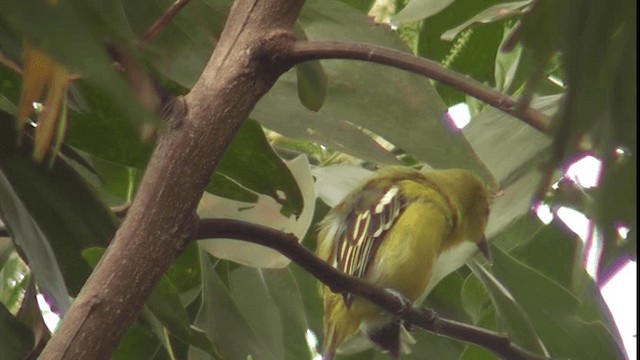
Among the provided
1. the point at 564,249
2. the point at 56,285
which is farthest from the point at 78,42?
the point at 564,249

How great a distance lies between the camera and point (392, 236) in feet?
7.85

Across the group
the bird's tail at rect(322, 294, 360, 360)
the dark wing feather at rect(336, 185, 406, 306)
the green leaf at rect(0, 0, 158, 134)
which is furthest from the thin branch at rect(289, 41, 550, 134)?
the dark wing feather at rect(336, 185, 406, 306)

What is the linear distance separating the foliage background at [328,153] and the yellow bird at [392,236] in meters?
0.08

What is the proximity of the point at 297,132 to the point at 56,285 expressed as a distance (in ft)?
1.30

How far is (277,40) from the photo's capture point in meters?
0.96

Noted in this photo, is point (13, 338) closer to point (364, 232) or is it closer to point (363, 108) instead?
point (363, 108)

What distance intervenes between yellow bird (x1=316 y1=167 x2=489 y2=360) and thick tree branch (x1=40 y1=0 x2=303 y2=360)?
3.70 feet

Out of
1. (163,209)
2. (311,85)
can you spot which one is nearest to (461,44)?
(311,85)

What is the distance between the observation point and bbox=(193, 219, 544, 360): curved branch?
3.40ft

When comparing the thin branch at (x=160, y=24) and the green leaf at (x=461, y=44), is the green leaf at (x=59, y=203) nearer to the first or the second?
the thin branch at (x=160, y=24)

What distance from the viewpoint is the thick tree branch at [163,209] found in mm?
894

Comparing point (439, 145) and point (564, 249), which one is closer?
point (439, 145)

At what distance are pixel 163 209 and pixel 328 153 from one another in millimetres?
1212

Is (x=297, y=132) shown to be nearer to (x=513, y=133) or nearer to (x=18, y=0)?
(x=513, y=133)
